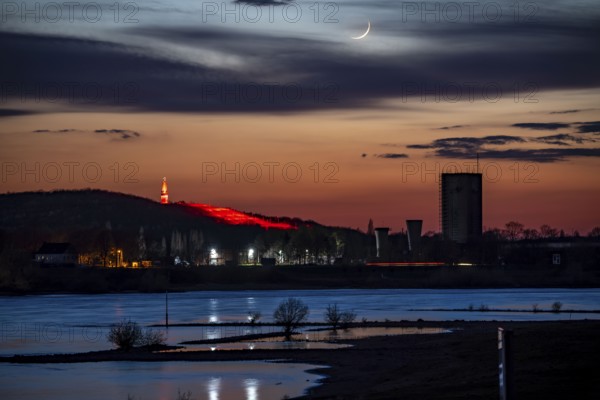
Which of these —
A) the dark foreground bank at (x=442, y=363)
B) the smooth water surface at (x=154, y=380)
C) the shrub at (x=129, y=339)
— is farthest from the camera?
the shrub at (x=129, y=339)

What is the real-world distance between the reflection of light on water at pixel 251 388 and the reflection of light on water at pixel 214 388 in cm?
127

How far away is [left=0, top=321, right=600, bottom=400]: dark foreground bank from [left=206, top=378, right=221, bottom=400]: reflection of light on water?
431cm

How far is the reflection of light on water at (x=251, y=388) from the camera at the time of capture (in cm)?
4644

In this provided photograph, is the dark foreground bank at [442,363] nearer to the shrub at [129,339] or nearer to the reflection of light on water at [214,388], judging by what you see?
the shrub at [129,339]

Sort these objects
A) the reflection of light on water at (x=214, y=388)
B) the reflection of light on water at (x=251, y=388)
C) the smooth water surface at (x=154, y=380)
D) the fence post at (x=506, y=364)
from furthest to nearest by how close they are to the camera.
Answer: the smooth water surface at (x=154, y=380) → the reflection of light on water at (x=214, y=388) → the reflection of light on water at (x=251, y=388) → the fence post at (x=506, y=364)

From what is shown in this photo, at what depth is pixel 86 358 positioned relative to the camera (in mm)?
63938

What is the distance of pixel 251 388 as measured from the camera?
4912cm

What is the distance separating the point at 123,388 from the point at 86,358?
14850 mm

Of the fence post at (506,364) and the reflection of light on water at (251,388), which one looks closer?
the fence post at (506,364)

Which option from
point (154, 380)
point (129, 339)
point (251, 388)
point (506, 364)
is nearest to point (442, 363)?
point (251, 388)

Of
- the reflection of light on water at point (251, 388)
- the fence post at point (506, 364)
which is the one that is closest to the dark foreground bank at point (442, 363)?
the reflection of light on water at point (251, 388)

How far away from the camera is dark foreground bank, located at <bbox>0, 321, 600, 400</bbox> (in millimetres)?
39125

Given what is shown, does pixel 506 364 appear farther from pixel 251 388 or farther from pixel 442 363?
pixel 442 363

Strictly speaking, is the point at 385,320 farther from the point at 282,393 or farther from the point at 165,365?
the point at 282,393
